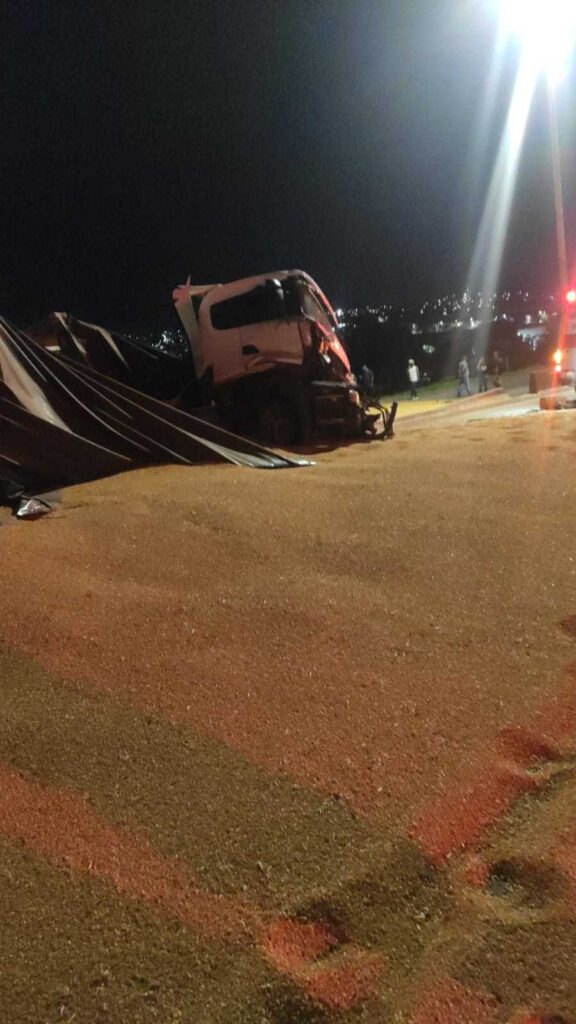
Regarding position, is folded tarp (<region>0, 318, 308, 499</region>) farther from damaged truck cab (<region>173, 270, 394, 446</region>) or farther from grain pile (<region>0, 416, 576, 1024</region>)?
damaged truck cab (<region>173, 270, 394, 446</region>)

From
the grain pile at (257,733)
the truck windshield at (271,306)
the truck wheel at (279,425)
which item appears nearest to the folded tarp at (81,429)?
the grain pile at (257,733)

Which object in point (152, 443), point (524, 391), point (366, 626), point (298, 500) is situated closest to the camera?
point (366, 626)

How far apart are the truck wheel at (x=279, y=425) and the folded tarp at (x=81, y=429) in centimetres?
282

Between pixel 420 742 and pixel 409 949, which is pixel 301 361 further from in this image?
pixel 409 949

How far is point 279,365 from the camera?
11.1 m

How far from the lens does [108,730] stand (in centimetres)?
306

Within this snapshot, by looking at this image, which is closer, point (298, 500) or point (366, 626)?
point (366, 626)

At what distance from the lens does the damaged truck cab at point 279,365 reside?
11.0 metres

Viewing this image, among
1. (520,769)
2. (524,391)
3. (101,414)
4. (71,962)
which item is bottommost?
(524,391)

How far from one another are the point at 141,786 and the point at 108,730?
385mm

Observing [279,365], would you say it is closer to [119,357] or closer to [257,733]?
[119,357]

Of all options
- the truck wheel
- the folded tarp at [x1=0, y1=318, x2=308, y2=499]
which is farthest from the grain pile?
the truck wheel

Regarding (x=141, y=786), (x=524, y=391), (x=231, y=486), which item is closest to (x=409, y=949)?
(x=141, y=786)

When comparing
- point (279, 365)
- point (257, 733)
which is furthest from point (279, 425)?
point (257, 733)
